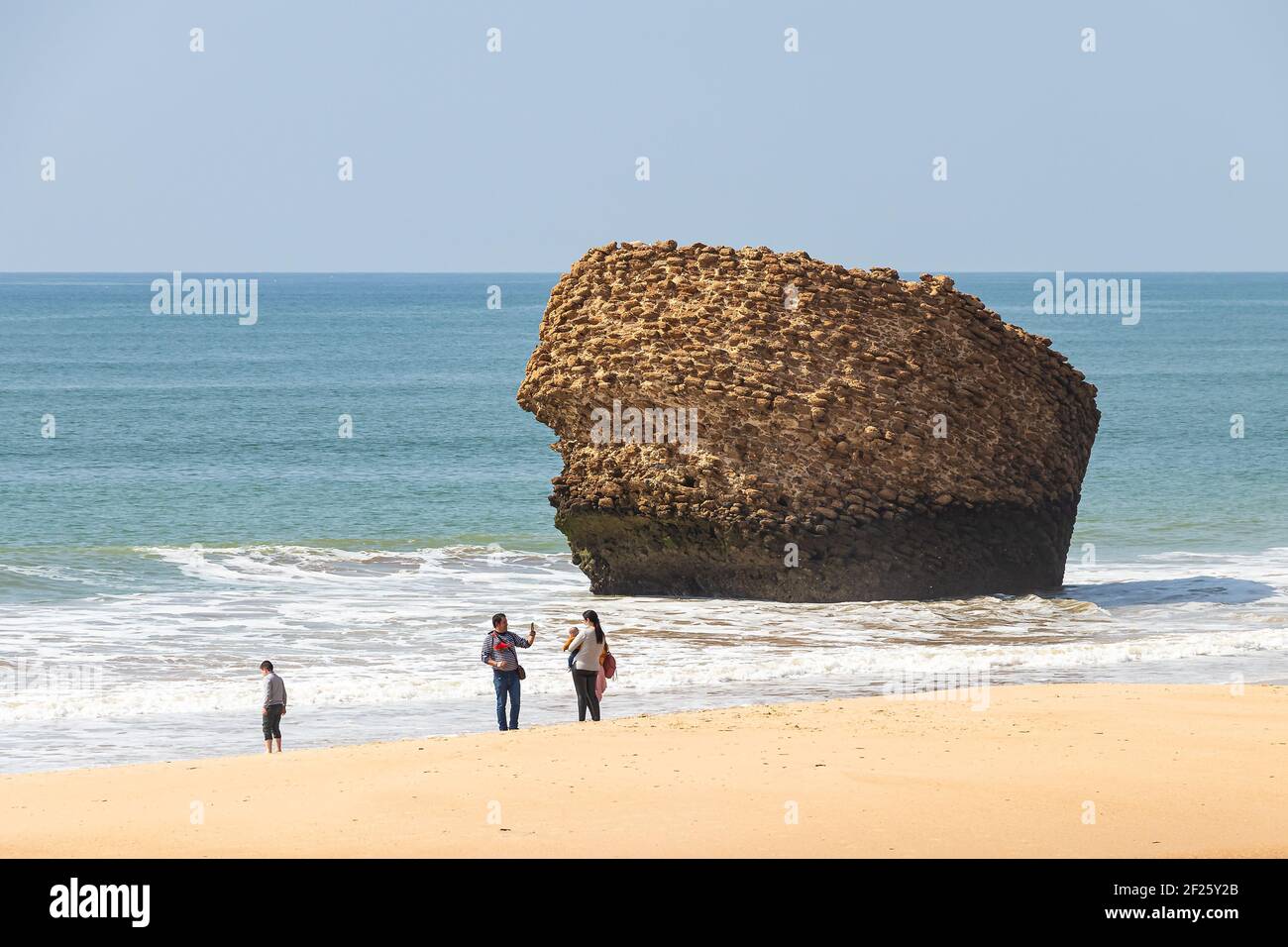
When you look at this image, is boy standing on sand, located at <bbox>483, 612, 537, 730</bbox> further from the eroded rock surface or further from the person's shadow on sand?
the person's shadow on sand

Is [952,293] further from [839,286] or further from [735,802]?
[735,802]

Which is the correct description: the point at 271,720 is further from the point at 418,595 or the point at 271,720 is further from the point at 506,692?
the point at 418,595

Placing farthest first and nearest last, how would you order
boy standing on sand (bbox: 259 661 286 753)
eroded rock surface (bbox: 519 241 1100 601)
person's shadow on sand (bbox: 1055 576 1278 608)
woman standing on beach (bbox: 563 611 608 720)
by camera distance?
1. person's shadow on sand (bbox: 1055 576 1278 608)
2. eroded rock surface (bbox: 519 241 1100 601)
3. woman standing on beach (bbox: 563 611 608 720)
4. boy standing on sand (bbox: 259 661 286 753)

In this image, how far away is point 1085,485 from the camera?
4628cm

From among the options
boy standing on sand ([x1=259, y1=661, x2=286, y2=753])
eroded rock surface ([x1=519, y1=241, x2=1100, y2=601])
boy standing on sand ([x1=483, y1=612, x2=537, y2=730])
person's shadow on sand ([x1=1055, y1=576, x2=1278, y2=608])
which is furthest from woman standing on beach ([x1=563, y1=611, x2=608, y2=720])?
person's shadow on sand ([x1=1055, y1=576, x2=1278, y2=608])

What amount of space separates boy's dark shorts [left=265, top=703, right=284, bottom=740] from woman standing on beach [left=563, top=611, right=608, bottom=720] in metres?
2.98

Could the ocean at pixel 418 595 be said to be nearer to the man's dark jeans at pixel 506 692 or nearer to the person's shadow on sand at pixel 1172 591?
the person's shadow on sand at pixel 1172 591

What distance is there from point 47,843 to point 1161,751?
952 centimetres

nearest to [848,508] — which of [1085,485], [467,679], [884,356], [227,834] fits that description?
[884,356]

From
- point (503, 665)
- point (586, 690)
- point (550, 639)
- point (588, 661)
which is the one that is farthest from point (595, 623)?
point (550, 639)

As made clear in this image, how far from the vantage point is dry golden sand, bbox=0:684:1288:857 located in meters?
12.7

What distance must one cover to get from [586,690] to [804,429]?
795 centimetres

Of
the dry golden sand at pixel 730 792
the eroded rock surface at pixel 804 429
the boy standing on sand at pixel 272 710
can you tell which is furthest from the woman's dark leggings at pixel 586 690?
the eroded rock surface at pixel 804 429

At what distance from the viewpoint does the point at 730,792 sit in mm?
14180
